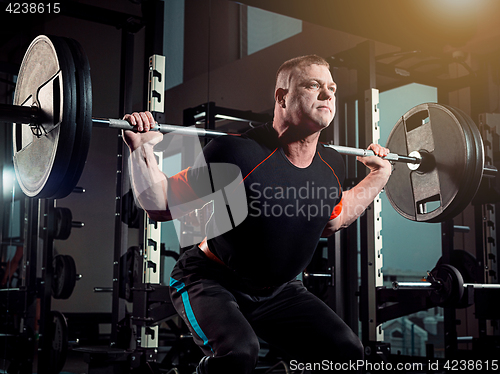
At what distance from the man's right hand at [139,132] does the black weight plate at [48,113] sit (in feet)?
0.70

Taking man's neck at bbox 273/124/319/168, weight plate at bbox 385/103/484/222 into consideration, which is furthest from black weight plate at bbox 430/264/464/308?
man's neck at bbox 273/124/319/168

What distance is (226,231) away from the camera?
1713 mm

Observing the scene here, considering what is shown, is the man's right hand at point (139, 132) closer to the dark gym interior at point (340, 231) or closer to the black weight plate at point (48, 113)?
the black weight plate at point (48, 113)

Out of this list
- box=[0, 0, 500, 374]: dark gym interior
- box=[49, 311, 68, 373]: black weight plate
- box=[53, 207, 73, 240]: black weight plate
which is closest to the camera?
box=[0, 0, 500, 374]: dark gym interior

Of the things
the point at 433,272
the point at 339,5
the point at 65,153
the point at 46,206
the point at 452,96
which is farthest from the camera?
the point at 452,96

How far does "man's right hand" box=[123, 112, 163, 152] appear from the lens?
1.73 m

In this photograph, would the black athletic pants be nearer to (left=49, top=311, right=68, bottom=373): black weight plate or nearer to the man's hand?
the man's hand

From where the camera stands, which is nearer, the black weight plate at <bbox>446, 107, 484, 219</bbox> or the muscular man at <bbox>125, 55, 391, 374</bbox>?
the muscular man at <bbox>125, 55, 391, 374</bbox>

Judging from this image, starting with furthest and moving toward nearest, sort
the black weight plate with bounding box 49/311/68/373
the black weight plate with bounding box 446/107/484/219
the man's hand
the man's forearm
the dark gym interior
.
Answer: the black weight plate with bounding box 49/311/68/373, the dark gym interior, the black weight plate with bounding box 446/107/484/219, the man's hand, the man's forearm

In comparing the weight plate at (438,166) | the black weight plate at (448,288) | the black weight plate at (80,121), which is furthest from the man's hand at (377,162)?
the black weight plate at (80,121)

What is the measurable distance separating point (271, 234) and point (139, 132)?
0.56 metres

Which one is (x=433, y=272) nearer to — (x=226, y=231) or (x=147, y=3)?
(x=226, y=231)

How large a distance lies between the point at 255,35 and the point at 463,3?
3012mm

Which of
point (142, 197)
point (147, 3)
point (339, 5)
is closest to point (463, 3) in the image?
point (339, 5)
